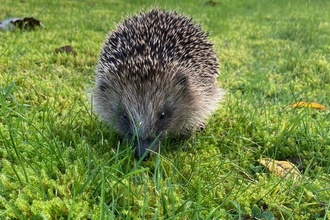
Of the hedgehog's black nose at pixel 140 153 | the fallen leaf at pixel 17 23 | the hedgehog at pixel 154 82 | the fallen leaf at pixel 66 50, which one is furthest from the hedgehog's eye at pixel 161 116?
the fallen leaf at pixel 17 23

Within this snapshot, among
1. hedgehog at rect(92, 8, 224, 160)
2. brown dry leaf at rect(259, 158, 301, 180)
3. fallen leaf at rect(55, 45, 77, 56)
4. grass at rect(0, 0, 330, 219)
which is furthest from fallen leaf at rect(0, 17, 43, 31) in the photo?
brown dry leaf at rect(259, 158, 301, 180)

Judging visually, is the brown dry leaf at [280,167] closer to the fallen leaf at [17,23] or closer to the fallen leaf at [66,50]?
the fallen leaf at [66,50]

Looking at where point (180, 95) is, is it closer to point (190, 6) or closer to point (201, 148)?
point (201, 148)

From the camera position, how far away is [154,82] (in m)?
3.07

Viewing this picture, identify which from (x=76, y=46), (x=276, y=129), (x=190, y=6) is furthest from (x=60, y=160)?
(x=190, y=6)

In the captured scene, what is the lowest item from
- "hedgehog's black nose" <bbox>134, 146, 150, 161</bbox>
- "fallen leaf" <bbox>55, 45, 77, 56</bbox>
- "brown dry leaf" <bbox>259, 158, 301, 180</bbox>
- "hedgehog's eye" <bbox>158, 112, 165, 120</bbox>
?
"brown dry leaf" <bbox>259, 158, 301, 180</bbox>

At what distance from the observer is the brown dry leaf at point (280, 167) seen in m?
2.51

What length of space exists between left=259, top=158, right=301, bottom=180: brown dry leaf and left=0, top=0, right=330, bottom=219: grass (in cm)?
6

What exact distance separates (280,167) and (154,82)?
1180mm

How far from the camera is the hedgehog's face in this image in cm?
288

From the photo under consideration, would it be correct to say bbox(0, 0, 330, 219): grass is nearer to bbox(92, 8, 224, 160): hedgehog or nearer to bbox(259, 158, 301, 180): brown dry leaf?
bbox(259, 158, 301, 180): brown dry leaf

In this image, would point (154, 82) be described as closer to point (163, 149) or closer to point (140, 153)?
point (163, 149)

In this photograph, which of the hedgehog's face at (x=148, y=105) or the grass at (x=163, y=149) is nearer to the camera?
the grass at (x=163, y=149)

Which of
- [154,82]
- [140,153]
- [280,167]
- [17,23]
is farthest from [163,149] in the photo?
[17,23]
